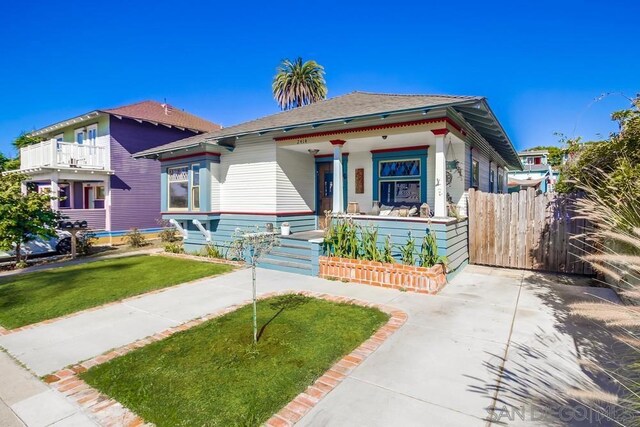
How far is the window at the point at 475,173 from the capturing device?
9.72 metres

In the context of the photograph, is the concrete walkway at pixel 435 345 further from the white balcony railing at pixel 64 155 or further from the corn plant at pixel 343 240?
the white balcony railing at pixel 64 155

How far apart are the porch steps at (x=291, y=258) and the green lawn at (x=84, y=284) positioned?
1.23m

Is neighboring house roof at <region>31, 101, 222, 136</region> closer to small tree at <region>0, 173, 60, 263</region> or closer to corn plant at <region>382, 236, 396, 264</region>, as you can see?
small tree at <region>0, 173, 60, 263</region>

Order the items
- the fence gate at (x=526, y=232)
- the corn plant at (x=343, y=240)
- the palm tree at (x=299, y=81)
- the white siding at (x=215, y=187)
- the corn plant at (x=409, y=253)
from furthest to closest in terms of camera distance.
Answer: the palm tree at (x=299, y=81)
the white siding at (x=215, y=187)
the corn plant at (x=343, y=240)
the fence gate at (x=526, y=232)
the corn plant at (x=409, y=253)

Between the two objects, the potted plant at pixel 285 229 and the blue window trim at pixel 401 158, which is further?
the potted plant at pixel 285 229

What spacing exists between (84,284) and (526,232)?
10688 mm

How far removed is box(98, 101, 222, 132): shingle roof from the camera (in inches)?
648

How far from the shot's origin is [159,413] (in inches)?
106

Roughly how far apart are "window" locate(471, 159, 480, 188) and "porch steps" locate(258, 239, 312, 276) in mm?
5608

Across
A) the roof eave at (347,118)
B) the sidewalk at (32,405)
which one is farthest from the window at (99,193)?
the sidewalk at (32,405)

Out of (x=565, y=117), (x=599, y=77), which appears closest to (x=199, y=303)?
(x=565, y=117)

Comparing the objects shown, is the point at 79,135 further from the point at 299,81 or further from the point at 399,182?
Answer: the point at 299,81

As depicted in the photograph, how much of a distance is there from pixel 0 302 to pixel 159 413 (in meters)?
5.89

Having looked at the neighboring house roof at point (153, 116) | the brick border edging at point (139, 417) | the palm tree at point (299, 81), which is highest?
the palm tree at point (299, 81)
